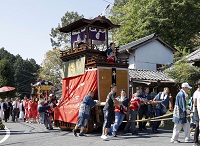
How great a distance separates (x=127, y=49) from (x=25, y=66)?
155 feet

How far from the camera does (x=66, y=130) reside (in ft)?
50.2

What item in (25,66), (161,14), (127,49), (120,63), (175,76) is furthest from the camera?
(25,66)

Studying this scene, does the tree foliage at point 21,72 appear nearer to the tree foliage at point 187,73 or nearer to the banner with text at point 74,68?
the tree foliage at point 187,73

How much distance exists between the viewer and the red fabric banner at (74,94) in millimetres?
14203

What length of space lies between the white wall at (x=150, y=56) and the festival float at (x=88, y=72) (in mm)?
13591

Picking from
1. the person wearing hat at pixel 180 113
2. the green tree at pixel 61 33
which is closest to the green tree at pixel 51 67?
the green tree at pixel 61 33

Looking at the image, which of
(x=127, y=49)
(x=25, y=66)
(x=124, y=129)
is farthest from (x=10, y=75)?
(x=124, y=129)

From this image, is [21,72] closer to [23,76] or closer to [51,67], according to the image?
[23,76]

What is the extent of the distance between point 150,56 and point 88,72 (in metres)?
17.9

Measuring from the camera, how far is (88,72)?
14.7 meters

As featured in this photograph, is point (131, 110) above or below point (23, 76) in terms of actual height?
below

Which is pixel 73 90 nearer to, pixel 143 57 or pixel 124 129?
pixel 124 129

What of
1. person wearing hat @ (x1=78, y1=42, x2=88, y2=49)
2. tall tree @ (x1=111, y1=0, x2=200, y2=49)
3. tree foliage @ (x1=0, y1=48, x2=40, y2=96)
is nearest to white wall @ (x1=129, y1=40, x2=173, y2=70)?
tall tree @ (x1=111, y1=0, x2=200, y2=49)

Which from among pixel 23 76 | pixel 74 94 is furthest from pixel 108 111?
pixel 23 76
